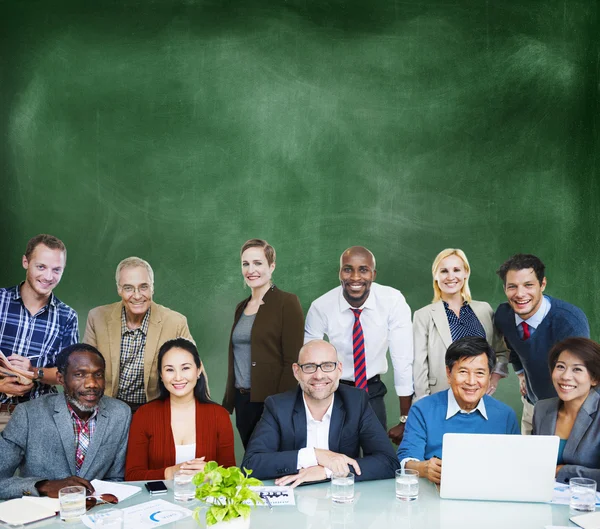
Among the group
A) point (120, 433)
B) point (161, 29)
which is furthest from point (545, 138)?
point (120, 433)

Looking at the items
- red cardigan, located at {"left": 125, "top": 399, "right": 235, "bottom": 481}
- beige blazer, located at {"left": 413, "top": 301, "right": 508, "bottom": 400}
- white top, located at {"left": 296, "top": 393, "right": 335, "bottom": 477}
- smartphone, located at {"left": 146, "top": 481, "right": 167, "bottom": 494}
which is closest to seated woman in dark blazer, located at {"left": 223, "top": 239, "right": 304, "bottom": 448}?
beige blazer, located at {"left": 413, "top": 301, "right": 508, "bottom": 400}

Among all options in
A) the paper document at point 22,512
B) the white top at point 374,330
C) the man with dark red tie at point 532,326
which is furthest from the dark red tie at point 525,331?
the paper document at point 22,512

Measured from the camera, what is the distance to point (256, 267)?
194 inches

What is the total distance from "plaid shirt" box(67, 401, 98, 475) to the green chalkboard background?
5.05 ft

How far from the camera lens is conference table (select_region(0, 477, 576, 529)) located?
239 cm

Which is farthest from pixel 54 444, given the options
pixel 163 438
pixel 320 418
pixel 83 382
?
pixel 320 418

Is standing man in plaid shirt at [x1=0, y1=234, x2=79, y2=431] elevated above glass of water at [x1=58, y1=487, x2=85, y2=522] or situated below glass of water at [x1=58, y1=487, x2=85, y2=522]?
above

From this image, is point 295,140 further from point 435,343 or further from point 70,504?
point 70,504

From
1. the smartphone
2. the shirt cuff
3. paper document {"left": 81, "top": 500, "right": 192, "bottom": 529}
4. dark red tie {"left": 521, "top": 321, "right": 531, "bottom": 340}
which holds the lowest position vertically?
paper document {"left": 81, "top": 500, "right": 192, "bottom": 529}

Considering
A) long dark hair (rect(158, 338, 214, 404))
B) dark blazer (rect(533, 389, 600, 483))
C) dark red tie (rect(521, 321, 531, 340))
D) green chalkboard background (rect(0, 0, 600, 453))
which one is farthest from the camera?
green chalkboard background (rect(0, 0, 600, 453))

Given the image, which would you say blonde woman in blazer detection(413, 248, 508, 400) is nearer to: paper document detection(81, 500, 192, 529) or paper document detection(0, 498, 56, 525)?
paper document detection(81, 500, 192, 529)

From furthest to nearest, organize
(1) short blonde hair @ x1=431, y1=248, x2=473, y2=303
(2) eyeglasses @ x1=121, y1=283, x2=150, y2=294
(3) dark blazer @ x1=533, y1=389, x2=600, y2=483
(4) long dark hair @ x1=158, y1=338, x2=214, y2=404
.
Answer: (1) short blonde hair @ x1=431, y1=248, x2=473, y2=303 → (2) eyeglasses @ x1=121, y1=283, x2=150, y2=294 → (4) long dark hair @ x1=158, y1=338, x2=214, y2=404 → (3) dark blazer @ x1=533, y1=389, x2=600, y2=483

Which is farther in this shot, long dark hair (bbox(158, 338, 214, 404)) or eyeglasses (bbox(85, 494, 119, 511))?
long dark hair (bbox(158, 338, 214, 404))

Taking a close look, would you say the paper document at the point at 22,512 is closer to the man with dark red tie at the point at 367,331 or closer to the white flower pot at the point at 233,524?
Answer: the white flower pot at the point at 233,524
